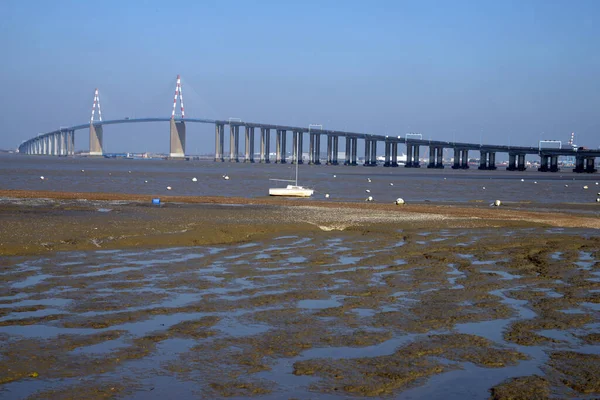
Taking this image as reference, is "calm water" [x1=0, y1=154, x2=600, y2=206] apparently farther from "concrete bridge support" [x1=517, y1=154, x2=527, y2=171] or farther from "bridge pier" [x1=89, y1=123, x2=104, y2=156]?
"bridge pier" [x1=89, y1=123, x2=104, y2=156]

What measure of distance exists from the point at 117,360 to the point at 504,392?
3.28 metres

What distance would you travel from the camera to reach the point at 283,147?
14675 cm

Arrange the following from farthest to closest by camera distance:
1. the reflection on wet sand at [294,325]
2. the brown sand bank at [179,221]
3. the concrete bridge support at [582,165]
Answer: the concrete bridge support at [582,165] < the brown sand bank at [179,221] < the reflection on wet sand at [294,325]

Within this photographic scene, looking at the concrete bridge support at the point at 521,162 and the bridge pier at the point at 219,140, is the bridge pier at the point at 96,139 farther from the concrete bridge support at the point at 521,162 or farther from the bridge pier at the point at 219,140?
the concrete bridge support at the point at 521,162

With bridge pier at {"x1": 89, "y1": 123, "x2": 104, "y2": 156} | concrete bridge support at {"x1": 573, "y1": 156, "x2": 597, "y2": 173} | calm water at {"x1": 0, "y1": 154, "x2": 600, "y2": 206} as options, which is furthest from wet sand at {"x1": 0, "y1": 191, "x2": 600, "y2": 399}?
bridge pier at {"x1": 89, "y1": 123, "x2": 104, "y2": 156}

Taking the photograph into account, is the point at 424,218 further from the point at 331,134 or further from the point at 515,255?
the point at 331,134

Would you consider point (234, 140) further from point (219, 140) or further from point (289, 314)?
point (289, 314)

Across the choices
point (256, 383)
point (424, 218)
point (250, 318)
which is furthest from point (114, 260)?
point (424, 218)

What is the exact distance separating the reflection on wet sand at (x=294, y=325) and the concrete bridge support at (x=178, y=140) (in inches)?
5601

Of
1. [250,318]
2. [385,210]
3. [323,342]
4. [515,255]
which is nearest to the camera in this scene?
[323,342]

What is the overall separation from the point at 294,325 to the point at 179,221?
38.9 ft

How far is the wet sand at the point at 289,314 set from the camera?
6637 mm

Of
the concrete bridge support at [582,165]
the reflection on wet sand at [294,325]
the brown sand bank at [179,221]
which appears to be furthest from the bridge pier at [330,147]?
the reflection on wet sand at [294,325]

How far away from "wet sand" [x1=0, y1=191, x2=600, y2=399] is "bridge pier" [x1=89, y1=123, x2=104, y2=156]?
152484 millimetres
